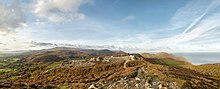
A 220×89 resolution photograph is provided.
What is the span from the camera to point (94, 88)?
5172 cm

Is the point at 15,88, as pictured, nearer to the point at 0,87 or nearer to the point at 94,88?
the point at 0,87

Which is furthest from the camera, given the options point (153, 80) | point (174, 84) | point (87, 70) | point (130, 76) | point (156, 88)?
point (87, 70)

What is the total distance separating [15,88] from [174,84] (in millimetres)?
41775

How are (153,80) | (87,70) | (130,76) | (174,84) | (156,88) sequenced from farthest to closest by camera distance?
1. (87,70)
2. (130,76)
3. (153,80)
4. (174,84)
5. (156,88)

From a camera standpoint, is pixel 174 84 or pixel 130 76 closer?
pixel 174 84

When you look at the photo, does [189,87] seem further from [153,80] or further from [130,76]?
[130,76]

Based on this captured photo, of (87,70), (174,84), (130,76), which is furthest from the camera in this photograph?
(87,70)

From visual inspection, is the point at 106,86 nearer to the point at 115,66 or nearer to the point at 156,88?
the point at 156,88

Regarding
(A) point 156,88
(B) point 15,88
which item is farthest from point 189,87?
(B) point 15,88

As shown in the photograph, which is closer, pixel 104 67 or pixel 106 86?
pixel 106 86

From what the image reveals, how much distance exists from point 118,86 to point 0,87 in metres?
31.8

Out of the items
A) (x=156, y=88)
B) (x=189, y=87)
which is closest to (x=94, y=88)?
(x=156, y=88)

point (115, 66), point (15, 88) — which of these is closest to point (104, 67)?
point (115, 66)

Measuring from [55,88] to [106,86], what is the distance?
15.3 m
